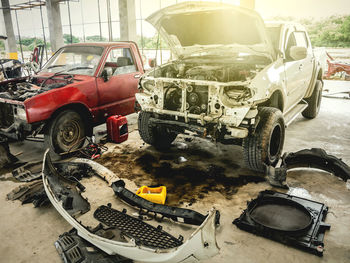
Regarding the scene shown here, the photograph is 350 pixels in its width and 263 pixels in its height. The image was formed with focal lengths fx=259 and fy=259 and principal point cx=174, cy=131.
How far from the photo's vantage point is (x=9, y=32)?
756 inches

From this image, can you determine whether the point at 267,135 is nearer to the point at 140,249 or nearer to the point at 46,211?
the point at 140,249

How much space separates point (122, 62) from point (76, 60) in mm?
869

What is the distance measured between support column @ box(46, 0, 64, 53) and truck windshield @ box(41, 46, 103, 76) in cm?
1068

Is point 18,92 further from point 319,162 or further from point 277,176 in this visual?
point 319,162

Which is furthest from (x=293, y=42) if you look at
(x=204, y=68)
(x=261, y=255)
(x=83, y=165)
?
(x=83, y=165)

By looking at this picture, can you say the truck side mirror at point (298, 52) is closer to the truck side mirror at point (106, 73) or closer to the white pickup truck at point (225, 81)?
the white pickup truck at point (225, 81)

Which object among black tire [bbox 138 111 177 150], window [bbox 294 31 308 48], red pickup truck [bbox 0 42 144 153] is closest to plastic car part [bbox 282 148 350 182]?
black tire [bbox 138 111 177 150]

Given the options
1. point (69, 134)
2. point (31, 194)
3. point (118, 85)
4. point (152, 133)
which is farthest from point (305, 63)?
point (31, 194)

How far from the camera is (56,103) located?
401 centimetres

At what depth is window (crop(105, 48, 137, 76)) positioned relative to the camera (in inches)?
199

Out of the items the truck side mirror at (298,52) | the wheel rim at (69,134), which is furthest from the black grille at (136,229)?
the truck side mirror at (298,52)

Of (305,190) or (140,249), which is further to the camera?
(305,190)

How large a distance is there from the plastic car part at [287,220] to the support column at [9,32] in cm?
2094

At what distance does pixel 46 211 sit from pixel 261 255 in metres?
2.30
